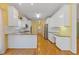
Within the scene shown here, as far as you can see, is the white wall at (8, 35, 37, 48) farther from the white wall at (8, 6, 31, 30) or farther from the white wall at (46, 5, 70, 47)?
the white wall at (46, 5, 70, 47)

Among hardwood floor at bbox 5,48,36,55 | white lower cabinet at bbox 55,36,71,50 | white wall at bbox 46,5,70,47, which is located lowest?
hardwood floor at bbox 5,48,36,55

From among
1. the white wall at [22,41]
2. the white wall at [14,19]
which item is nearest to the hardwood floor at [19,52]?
the white wall at [22,41]

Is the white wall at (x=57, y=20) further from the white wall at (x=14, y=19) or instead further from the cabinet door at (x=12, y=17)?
the cabinet door at (x=12, y=17)

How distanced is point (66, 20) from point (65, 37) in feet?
0.91

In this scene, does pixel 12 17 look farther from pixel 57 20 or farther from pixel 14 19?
pixel 57 20

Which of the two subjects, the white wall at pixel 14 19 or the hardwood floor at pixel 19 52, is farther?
the white wall at pixel 14 19

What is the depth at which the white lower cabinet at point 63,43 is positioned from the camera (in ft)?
7.47

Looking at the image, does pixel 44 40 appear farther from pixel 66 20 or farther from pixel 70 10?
pixel 70 10

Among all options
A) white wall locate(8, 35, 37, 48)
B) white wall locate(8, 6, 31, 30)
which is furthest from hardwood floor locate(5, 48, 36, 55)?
white wall locate(8, 6, 31, 30)

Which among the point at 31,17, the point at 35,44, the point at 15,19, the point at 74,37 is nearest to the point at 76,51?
the point at 74,37

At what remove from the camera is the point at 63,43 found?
7.86 ft

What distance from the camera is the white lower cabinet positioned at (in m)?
2.28

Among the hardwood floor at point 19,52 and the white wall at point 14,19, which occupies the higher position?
the white wall at point 14,19
